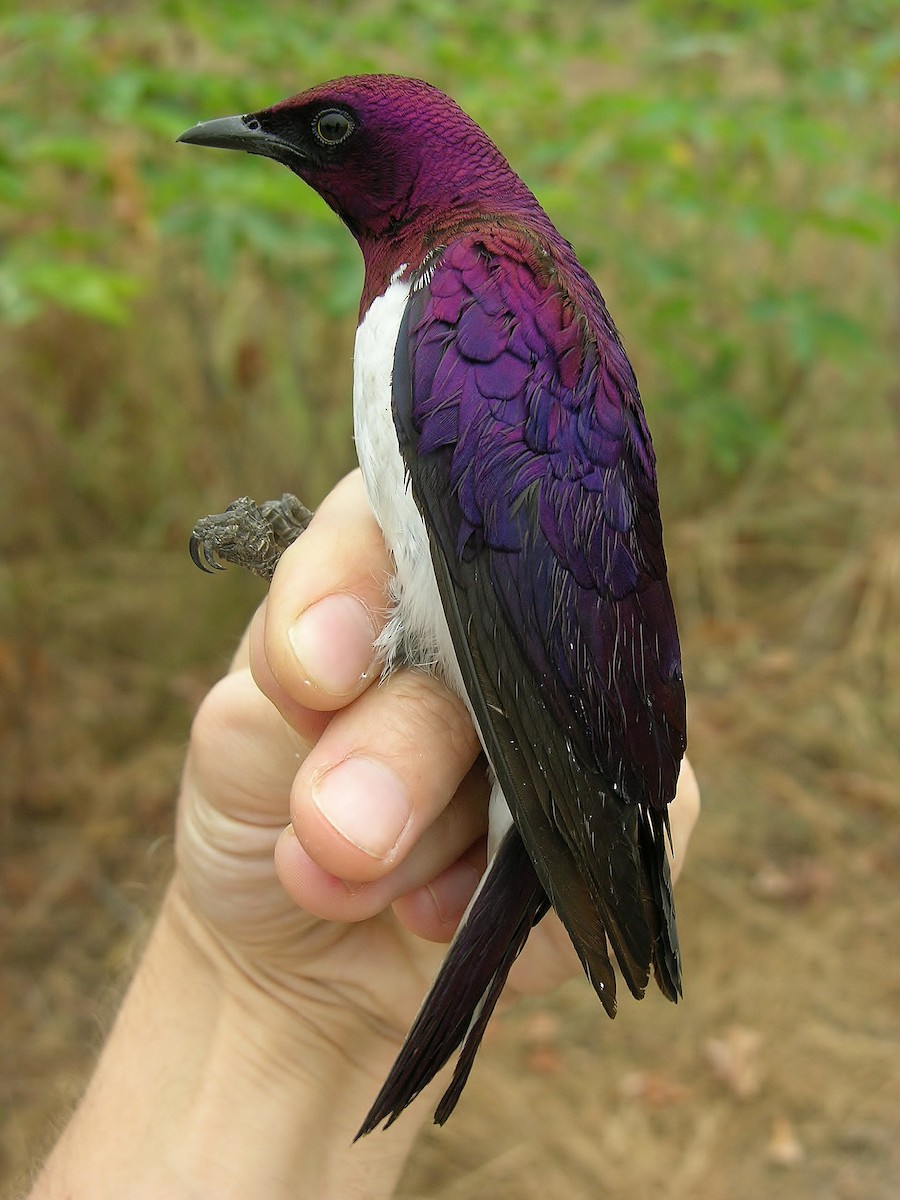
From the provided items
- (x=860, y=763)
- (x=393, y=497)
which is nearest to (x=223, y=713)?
(x=393, y=497)

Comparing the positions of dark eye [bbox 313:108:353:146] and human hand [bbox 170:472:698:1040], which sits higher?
dark eye [bbox 313:108:353:146]

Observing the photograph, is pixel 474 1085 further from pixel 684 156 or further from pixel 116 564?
pixel 684 156

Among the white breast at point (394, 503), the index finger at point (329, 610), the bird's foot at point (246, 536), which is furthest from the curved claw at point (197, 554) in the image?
the white breast at point (394, 503)

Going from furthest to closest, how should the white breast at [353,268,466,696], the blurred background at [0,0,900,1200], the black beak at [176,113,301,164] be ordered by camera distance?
1. the blurred background at [0,0,900,1200]
2. the black beak at [176,113,301,164]
3. the white breast at [353,268,466,696]

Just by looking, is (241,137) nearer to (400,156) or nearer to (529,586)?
(400,156)

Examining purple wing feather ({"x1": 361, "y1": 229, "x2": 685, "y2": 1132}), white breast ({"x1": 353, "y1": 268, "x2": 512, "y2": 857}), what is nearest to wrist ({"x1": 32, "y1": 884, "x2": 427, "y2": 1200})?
purple wing feather ({"x1": 361, "y1": 229, "x2": 685, "y2": 1132})

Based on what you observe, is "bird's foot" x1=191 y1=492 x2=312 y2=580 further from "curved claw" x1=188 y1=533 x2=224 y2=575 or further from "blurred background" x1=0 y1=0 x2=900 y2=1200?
"blurred background" x1=0 y1=0 x2=900 y2=1200

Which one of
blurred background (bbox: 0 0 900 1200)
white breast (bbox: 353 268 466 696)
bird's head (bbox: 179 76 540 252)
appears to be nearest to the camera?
white breast (bbox: 353 268 466 696)
